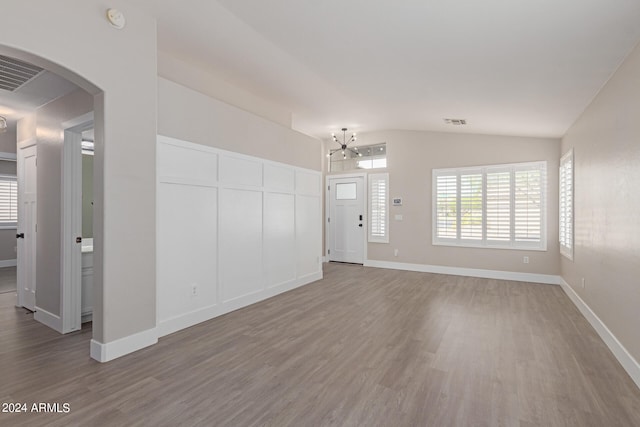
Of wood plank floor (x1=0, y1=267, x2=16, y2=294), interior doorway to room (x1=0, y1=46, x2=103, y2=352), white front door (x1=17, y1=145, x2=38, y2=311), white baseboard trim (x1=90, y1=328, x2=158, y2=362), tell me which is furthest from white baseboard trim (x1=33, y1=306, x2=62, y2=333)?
wood plank floor (x1=0, y1=267, x2=16, y2=294)

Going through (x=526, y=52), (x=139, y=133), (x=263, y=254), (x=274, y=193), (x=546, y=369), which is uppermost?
(x=526, y=52)

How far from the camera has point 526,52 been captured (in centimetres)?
273

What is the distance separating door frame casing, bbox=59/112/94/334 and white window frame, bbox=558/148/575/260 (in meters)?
6.22

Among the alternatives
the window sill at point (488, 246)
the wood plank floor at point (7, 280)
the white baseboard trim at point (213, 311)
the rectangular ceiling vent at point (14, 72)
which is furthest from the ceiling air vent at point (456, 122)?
the wood plank floor at point (7, 280)

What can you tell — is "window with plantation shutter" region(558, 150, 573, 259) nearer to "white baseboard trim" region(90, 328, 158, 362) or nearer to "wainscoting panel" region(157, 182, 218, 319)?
"wainscoting panel" region(157, 182, 218, 319)

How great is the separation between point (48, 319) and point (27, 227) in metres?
1.30

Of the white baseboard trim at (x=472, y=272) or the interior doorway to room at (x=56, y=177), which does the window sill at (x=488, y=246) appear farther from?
the interior doorway to room at (x=56, y=177)

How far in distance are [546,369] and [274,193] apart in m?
3.77

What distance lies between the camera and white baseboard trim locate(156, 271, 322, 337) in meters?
3.28

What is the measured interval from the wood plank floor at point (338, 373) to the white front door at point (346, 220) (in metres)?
3.66

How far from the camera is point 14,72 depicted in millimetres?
3041

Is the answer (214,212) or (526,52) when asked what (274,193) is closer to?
(214,212)

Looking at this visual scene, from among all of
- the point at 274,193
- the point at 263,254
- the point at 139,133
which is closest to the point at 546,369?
the point at 263,254

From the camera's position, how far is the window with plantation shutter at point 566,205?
180 inches
